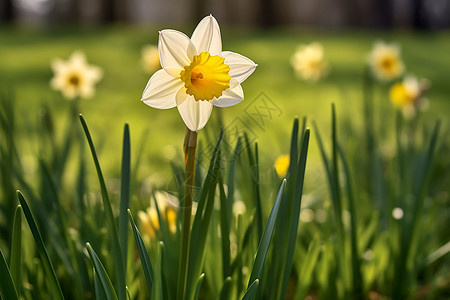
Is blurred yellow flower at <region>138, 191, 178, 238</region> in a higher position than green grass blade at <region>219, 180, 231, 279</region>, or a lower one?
lower

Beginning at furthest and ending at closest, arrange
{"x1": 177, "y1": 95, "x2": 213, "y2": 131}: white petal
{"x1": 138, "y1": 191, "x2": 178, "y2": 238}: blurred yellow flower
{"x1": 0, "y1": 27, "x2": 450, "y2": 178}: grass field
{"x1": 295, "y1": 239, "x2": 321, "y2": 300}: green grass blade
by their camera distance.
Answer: {"x1": 0, "y1": 27, "x2": 450, "y2": 178}: grass field
{"x1": 138, "y1": 191, "x2": 178, "y2": 238}: blurred yellow flower
{"x1": 295, "y1": 239, "x2": 321, "y2": 300}: green grass blade
{"x1": 177, "y1": 95, "x2": 213, "y2": 131}: white petal

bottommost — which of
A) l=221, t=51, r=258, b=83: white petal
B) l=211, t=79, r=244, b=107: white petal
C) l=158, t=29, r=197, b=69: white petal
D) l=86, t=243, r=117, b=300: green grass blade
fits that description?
l=86, t=243, r=117, b=300: green grass blade

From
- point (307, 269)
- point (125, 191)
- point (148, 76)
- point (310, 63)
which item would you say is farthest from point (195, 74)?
point (148, 76)

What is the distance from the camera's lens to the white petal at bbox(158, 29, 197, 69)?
1.71 feet

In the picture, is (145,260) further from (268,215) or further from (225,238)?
(268,215)

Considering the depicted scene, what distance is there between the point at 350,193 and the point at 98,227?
47 cm

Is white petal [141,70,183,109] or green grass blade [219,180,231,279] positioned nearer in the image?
Result: white petal [141,70,183,109]

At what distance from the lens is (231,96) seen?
0.54m

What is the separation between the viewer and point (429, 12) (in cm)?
783

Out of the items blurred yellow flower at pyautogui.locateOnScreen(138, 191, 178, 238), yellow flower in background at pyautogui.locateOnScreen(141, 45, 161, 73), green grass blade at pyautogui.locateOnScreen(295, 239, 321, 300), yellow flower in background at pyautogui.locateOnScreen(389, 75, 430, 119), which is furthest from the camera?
yellow flower in background at pyautogui.locateOnScreen(141, 45, 161, 73)

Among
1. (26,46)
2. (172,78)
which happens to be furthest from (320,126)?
(26,46)

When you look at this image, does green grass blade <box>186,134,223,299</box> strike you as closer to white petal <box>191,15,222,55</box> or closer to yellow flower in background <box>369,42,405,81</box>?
white petal <box>191,15,222,55</box>

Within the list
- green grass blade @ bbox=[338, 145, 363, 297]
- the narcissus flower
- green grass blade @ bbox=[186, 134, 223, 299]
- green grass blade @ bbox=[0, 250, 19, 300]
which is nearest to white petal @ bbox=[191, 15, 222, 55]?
the narcissus flower

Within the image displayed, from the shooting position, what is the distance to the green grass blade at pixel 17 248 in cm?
56
